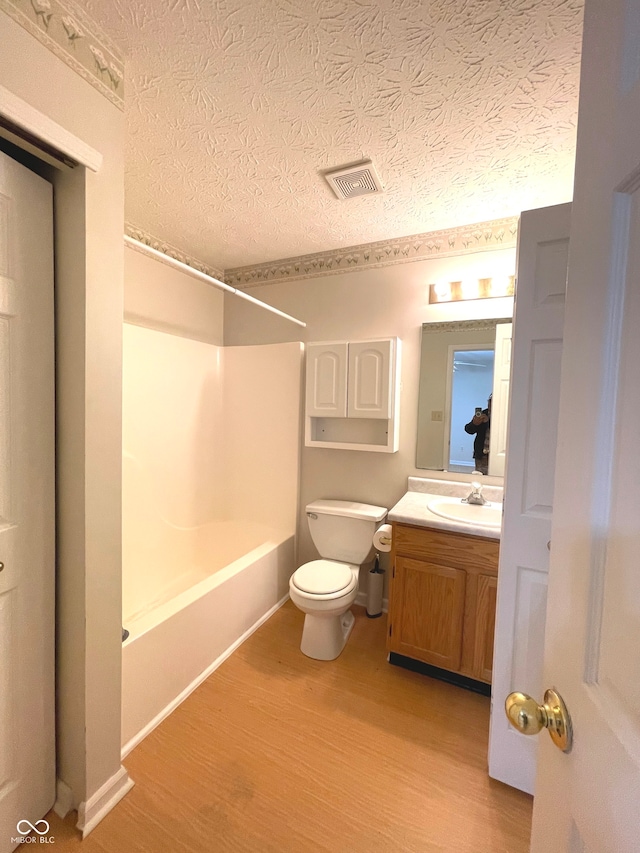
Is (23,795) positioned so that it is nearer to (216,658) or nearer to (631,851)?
(216,658)

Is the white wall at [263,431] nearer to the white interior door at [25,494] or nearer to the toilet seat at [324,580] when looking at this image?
the toilet seat at [324,580]

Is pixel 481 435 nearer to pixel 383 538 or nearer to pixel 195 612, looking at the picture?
pixel 383 538

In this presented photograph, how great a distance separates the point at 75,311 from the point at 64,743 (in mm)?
1353

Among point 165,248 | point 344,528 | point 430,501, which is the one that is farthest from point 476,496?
point 165,248

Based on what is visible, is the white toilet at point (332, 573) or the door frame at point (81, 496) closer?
the door frame at point (81, 496)

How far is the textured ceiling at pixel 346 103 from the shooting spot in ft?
3.14

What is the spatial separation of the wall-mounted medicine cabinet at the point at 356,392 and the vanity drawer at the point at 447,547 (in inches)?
23.2

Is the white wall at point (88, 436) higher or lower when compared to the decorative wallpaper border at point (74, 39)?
lower

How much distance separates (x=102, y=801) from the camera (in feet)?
3.82

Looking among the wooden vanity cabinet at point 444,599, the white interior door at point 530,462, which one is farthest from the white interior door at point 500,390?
the white interior door at point 530,462

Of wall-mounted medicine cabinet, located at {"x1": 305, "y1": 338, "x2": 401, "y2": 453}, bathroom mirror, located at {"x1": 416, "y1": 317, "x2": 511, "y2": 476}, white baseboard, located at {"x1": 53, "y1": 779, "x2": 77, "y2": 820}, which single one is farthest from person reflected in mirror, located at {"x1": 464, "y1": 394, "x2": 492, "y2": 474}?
white baseboard, located at {"x1": 53, "y1": 779, "x2": 77, "y2": 820}

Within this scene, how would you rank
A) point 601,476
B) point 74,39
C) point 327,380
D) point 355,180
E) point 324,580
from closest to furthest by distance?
1. point 601,476
2. point 74,39
3. point 355,180
4. point 324,580
5. point 327,380

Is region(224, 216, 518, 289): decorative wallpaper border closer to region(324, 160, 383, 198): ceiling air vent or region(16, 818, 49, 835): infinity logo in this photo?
region(324, 160, 383, 198): ceiling air vent

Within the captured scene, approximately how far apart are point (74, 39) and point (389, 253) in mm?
1676
